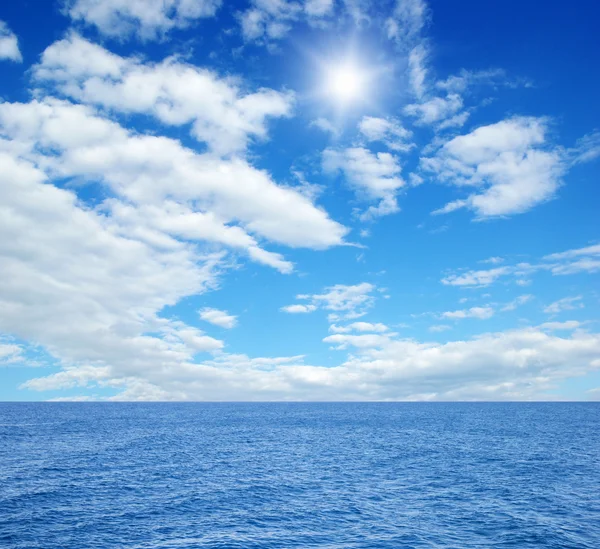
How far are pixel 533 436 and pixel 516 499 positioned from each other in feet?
258

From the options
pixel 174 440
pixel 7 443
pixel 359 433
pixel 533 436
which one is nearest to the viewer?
pixel 7 443

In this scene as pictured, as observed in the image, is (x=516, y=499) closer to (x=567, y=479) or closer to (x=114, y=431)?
(x=567, y=479)

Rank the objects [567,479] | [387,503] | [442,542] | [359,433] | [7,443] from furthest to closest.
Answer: [359,433] < [7,443] < [567,479] < [387,503] < [442,542]

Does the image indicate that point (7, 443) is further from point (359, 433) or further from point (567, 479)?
point (567, 479)

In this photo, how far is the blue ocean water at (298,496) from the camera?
134 ft

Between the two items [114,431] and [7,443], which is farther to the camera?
[114,431]

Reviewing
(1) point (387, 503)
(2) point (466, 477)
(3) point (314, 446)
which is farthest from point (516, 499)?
(3) point (314, 446)

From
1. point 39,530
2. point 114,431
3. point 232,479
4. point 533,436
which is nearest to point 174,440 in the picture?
point 114,431

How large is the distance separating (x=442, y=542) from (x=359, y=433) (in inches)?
3613

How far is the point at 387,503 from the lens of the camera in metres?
51.7

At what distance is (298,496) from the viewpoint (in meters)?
54.9

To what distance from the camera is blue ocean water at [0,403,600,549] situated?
40969 mm

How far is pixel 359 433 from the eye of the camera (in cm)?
12825

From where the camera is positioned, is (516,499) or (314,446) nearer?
(516,499)
